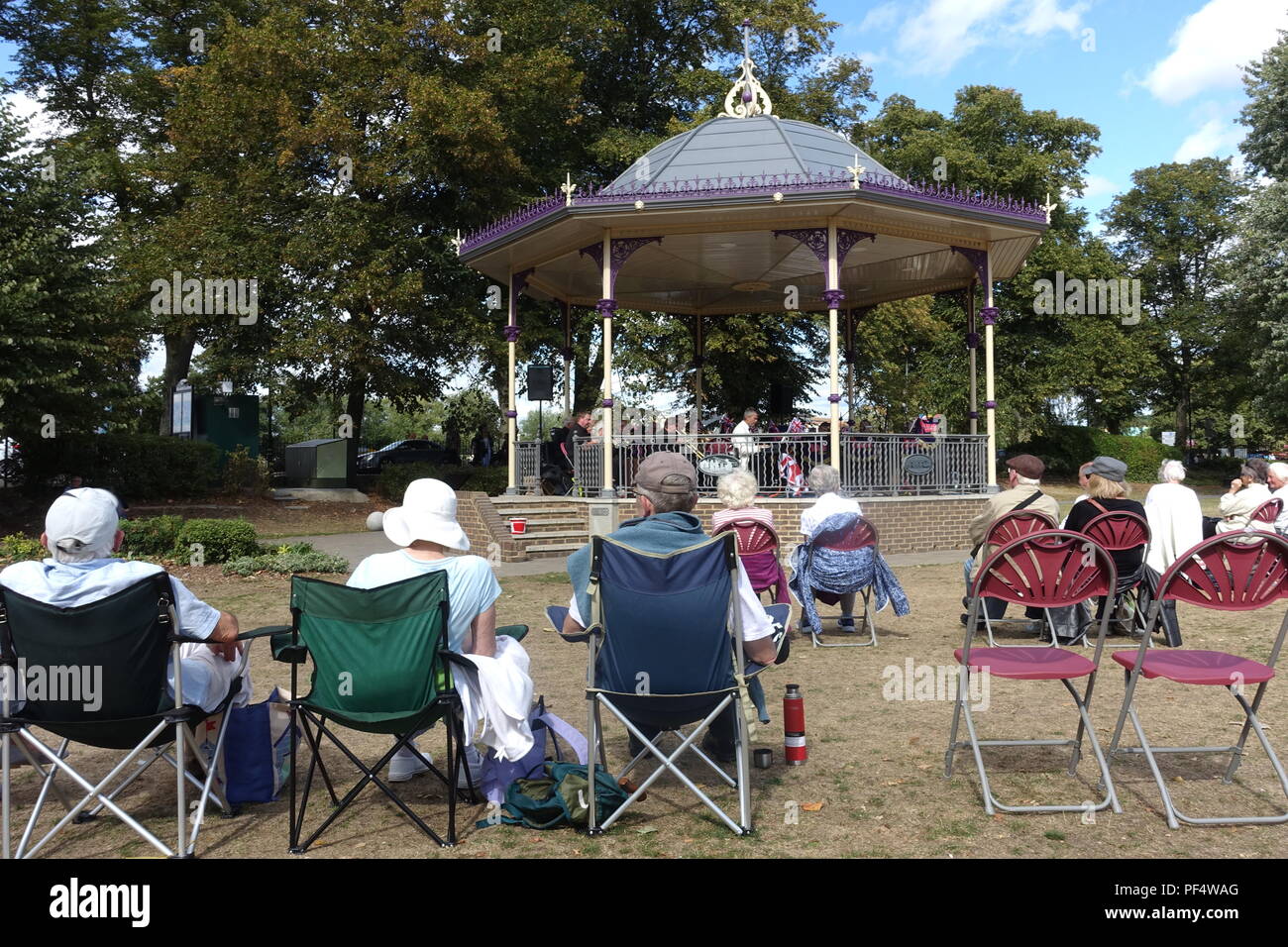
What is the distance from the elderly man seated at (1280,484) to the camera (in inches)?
364

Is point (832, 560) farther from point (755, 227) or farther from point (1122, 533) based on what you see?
point (755, 227)

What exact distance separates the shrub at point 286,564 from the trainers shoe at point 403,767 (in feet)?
27.0

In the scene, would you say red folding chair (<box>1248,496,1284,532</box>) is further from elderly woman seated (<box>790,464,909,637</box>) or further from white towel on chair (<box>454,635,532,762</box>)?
white towel on chair (<box>454,635,532,762</box>)

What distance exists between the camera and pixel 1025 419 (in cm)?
3709

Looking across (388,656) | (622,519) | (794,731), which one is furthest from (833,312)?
(388,656)

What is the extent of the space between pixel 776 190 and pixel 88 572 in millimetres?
11631

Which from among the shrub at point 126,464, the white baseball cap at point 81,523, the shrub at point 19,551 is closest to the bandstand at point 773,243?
the shrub at point 19,551

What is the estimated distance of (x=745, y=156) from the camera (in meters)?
16.3

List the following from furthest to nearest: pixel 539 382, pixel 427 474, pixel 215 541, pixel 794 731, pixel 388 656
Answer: pixel 427 474
pixel 539 382
pixel 215 541
pixel 794 731
pixel 388 656

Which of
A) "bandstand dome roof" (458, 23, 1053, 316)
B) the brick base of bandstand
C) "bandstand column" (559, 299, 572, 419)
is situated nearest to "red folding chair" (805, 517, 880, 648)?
the brick base of bandstand

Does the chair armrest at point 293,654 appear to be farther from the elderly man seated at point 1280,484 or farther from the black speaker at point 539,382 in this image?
the black speaker at point 539,382

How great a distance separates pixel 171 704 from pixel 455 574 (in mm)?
1195

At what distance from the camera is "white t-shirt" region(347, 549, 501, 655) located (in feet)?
13.6
